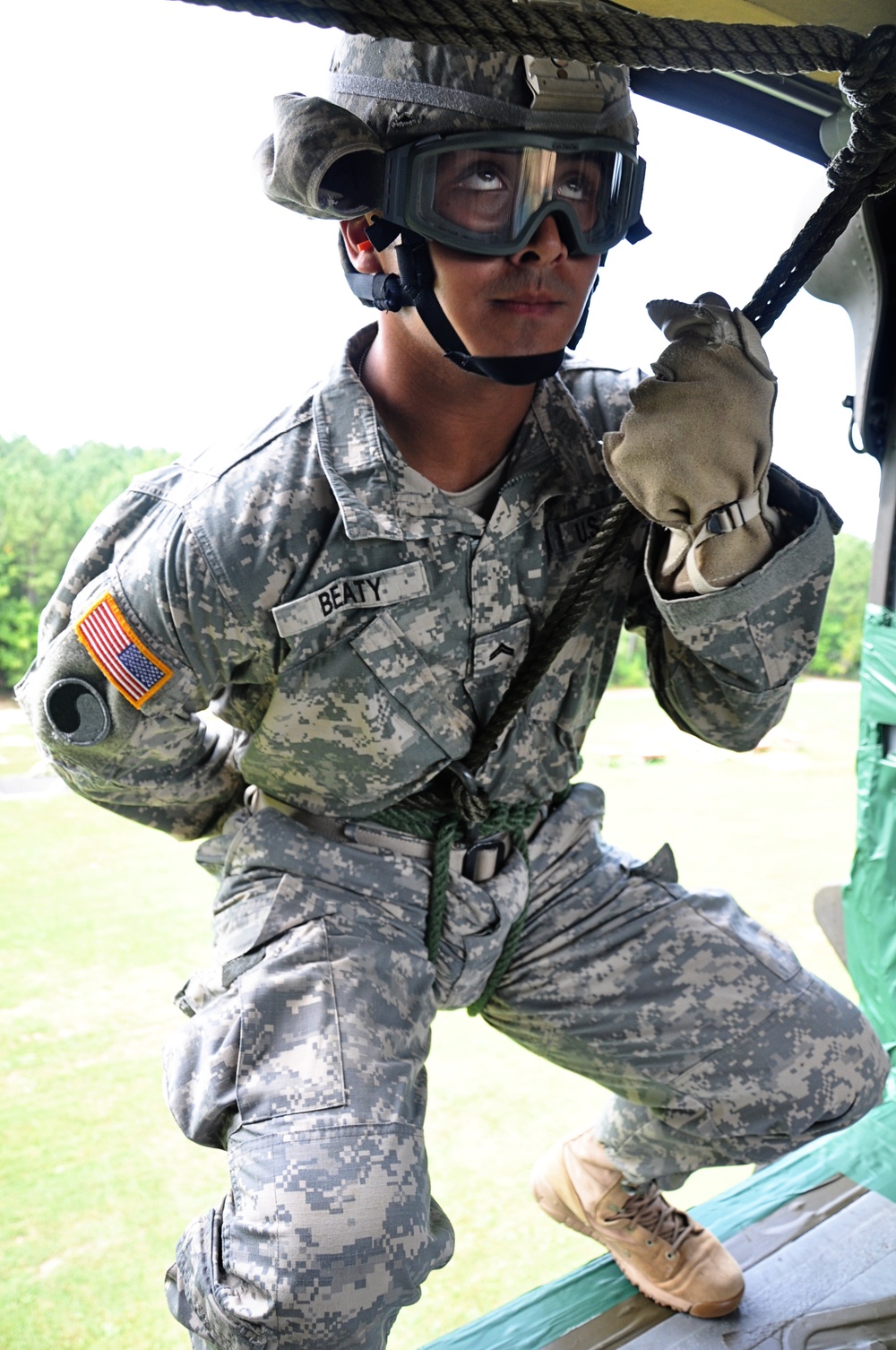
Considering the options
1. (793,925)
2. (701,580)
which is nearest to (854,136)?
(701,580)

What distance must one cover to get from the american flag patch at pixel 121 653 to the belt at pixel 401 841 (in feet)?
0.81

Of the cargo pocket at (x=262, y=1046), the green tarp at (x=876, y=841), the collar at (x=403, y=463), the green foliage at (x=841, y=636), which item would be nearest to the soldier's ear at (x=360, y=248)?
the collar at (x=403, y=463)

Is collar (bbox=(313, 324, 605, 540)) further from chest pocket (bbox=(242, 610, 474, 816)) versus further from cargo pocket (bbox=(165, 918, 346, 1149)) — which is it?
cargo pocket (bbox=(165, 918, 346, 1149))

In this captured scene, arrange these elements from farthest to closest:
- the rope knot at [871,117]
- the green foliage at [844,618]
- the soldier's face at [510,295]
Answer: the green foliage at [844,618], the soldier's face at [510,295], the rope knot at [871,117]

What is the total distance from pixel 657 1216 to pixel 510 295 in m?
1.34

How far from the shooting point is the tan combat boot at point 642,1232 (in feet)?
5.39

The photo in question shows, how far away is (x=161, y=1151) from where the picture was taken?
2555 millimetres

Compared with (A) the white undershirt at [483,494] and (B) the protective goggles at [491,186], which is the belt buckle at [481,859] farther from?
(B) the protective goggles at [491,186]

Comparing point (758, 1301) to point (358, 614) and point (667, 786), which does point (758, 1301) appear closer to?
point (358, 614)

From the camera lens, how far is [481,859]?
1.48 meters

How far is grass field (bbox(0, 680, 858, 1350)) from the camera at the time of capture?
2.12 m

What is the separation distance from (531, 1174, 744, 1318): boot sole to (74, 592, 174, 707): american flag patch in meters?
1.07

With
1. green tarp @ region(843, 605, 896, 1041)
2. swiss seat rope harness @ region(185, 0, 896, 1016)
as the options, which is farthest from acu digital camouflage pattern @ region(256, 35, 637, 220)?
green tarp @ region(843, 605, 896, 1041)

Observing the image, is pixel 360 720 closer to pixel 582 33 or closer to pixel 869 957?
pixel 582 33
